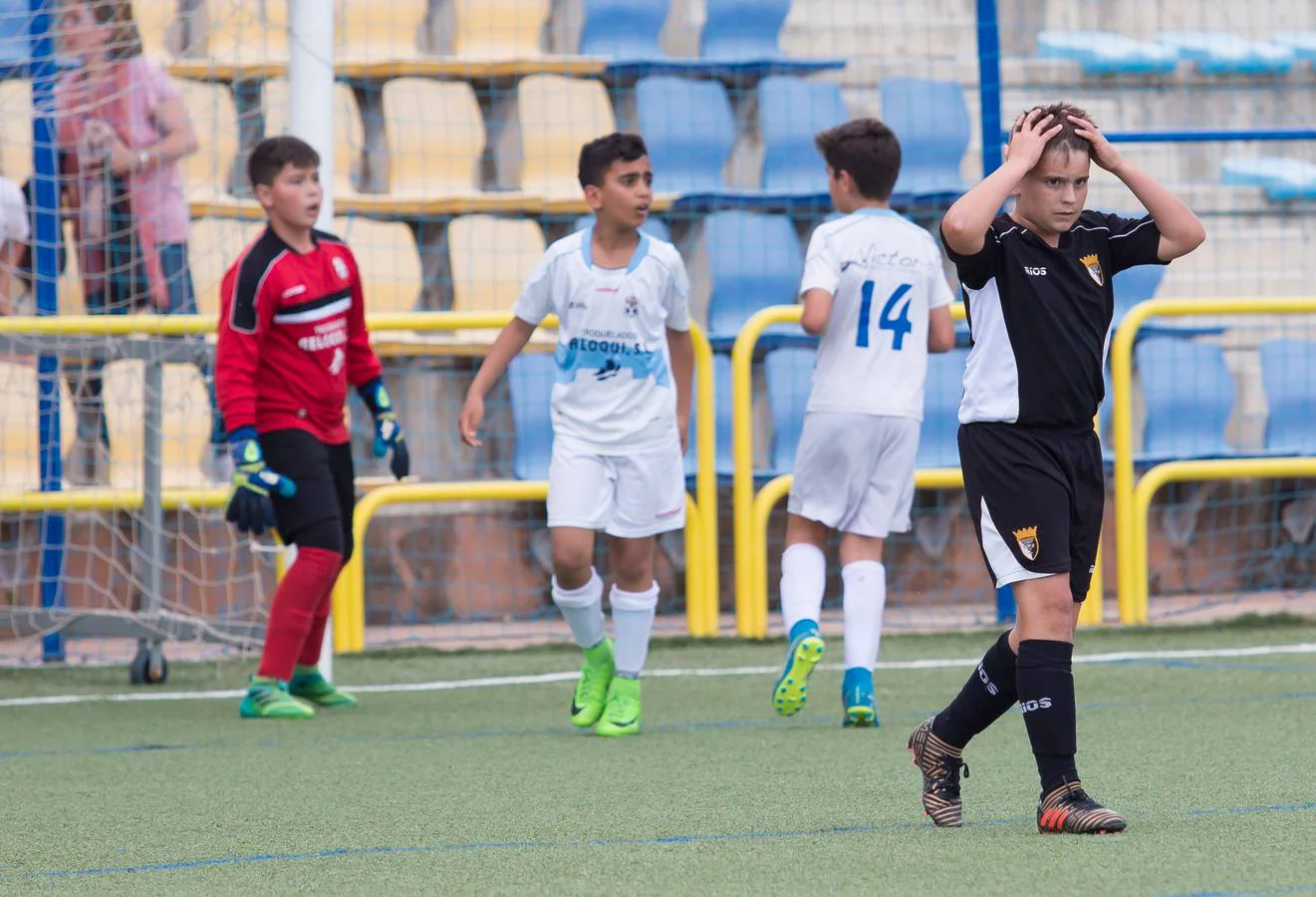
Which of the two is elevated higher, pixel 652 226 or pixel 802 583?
pixel 652 226

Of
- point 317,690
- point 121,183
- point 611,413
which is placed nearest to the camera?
point 611,413

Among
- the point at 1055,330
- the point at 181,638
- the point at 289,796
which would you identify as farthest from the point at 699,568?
the point at 1055,330

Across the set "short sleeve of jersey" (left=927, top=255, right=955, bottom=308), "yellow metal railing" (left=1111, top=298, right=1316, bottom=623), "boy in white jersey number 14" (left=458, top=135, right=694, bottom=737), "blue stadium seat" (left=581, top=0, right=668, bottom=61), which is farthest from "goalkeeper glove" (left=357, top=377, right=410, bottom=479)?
"blue stadium seat" (left=581, top=0, right=668, bottom=61)

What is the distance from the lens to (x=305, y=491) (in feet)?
19.3

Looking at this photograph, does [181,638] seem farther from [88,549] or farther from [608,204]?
[608,204]

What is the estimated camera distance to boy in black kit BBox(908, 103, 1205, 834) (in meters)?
3.51

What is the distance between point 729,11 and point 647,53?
492mm

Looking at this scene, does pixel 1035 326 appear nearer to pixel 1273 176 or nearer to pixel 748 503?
pixel 748 503

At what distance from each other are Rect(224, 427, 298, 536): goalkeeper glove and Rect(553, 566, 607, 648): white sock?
0.89 m

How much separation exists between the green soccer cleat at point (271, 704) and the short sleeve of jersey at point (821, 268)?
1.98 meters

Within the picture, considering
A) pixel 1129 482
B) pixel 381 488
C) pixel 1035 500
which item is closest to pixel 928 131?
pixel 1129 482

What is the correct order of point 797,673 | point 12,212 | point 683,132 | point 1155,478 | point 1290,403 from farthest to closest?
point 683,132 < point 1290,403 < point 1155,478 < point 12,212 < point 797,673

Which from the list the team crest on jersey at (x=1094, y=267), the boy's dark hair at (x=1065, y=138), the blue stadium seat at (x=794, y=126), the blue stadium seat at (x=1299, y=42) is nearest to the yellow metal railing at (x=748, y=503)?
the blue stadium seat at (x=794, y=126)

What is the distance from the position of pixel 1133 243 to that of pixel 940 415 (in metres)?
5.15
